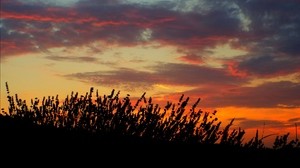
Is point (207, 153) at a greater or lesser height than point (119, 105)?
lesser

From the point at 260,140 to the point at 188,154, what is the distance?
2291mm

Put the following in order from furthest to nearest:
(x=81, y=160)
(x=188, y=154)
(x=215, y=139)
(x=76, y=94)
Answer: (x=76, y=94) < (x=215, y=139) < (x=188, y=154) < (x=81, y=160)

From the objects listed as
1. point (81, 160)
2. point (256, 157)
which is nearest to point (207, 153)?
point (256, 157)

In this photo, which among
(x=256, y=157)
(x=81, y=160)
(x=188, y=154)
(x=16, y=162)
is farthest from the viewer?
(x=256, y=157)

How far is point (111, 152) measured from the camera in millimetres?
4445

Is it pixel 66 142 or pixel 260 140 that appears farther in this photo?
pixel 260 140

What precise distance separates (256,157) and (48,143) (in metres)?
2.53

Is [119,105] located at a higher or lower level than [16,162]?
higher

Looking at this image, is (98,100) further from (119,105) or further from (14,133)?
(14,133)

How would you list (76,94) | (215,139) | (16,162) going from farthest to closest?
(76,94), (215,139), (16,162)

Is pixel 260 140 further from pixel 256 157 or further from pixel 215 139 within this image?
pixel 256 157

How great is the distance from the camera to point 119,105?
21.9 feet

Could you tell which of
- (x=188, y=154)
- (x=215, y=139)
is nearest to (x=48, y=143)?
(x=188, y=154)

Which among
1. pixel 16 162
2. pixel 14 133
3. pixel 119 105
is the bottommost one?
pixel 16 162
